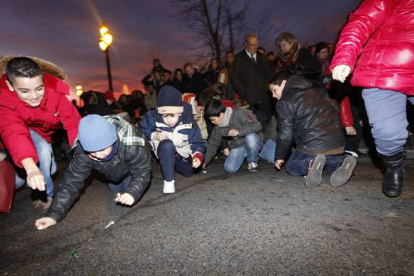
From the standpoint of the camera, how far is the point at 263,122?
16.1 ft

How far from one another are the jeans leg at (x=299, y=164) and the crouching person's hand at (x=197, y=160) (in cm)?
112

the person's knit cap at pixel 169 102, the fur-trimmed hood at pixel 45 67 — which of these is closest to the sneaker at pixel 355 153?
the person's knit cap at pixel 169 102

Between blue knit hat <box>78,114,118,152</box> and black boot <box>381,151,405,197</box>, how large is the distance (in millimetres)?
2427

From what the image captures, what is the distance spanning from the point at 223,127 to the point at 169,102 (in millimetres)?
1101

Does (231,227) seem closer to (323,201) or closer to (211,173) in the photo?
(323,201)

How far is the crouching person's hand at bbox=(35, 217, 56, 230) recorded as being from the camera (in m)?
2.21

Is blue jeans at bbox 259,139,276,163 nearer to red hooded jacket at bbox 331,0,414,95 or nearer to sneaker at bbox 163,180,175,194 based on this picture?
sneaker at bbox 163,180,175,194

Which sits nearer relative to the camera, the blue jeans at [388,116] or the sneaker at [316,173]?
the blue jeans at [388,116]

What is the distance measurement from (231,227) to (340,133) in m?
1.81

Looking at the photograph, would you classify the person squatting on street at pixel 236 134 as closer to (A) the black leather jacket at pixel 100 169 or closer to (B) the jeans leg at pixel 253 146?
(B) the jeans leg at pixel 253 146

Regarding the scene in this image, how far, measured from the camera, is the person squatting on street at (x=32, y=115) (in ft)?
7.26

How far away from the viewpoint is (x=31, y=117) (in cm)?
262

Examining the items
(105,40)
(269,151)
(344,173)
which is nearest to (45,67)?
(269,151)

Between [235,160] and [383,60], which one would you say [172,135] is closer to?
[235,160]
